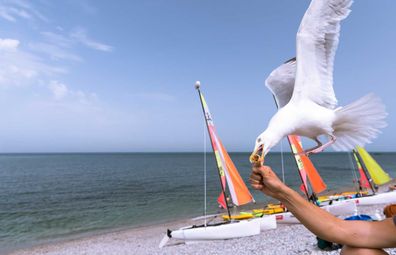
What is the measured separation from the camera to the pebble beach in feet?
26.8

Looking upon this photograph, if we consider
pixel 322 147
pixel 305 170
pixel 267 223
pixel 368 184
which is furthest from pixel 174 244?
pixel 368 184

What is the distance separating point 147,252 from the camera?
10234mm

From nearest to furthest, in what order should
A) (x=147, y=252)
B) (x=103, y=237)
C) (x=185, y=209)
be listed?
1. (x=147, y=252)
2. (x=103, y=237)
3. (x=185, y=209)

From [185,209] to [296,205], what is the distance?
63.3ft

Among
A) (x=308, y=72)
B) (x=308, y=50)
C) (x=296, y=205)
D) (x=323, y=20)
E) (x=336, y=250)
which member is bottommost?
(x=336, y=250)

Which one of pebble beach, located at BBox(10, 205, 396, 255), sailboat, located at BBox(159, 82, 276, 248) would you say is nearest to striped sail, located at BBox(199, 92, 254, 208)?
sailboat, located at BBox(159, 82, 276, 248)

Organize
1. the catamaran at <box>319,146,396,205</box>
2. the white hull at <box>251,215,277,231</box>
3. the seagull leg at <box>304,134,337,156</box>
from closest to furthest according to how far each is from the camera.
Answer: the seagull leg at <box>304,134,337,156</box>, the white hull at <box>251,215,277,231</box>, the catamaran at <box>319,146,396,205</box>

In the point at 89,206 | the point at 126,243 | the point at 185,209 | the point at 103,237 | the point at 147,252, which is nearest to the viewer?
the point at 147,252

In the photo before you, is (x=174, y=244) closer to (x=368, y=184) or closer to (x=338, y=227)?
(x=338, y=227)

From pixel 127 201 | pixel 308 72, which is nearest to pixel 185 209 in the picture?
pixel 127 201

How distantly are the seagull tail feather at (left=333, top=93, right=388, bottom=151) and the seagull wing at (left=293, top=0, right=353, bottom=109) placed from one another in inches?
6.5

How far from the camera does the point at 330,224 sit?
1.38 meters

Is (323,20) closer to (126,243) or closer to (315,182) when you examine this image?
(126,243)

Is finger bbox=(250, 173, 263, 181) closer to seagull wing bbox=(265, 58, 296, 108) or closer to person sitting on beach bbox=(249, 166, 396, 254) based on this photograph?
person sitting on beach bbox=(249, 166, 396, 254)
